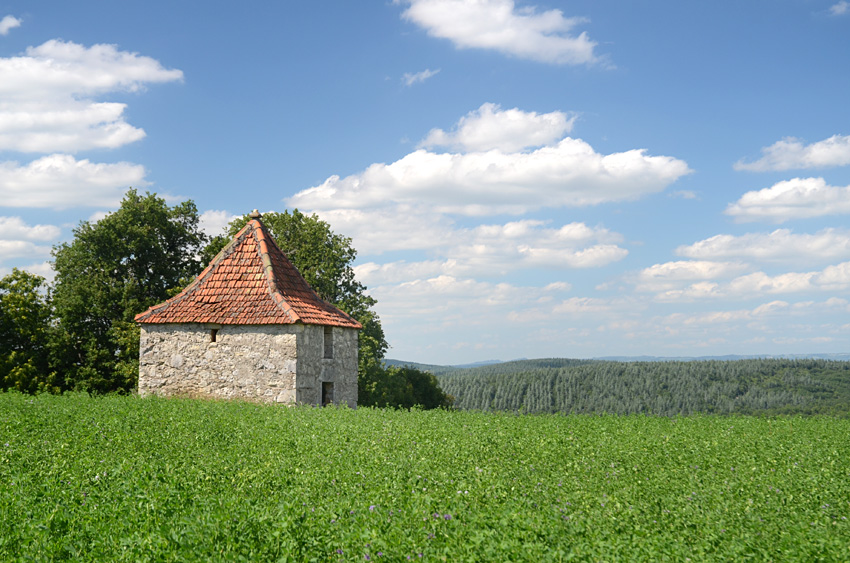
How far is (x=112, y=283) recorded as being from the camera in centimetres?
3019

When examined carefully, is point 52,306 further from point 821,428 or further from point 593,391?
point 593,391

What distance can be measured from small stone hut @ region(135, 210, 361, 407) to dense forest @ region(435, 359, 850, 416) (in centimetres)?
5306

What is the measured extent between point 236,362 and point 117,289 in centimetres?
1324

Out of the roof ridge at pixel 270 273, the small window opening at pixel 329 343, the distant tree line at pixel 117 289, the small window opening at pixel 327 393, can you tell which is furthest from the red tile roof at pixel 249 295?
the distant tree line at pixel 117 289

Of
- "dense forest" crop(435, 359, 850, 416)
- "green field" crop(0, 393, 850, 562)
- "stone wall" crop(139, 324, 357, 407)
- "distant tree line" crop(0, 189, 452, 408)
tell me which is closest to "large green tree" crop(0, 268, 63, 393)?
"distant tree line" crop(0, 189, 452, 408)

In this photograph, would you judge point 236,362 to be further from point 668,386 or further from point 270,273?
point 668,386

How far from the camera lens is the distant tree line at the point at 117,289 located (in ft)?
96.1

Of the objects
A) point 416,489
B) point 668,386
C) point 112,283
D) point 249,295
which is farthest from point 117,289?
point 668,386

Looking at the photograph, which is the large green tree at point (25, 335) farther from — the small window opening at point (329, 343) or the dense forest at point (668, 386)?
the dense forest at point (668, 386)

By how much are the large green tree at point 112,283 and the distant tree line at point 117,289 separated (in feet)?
0.14

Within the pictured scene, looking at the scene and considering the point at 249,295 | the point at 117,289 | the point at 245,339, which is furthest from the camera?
the point at 117,289

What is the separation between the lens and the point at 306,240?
31578 millimetres

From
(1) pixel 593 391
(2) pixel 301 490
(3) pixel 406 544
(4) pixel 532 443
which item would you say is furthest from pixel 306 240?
(1) pixel 593 391

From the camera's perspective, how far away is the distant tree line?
96.1 ft
